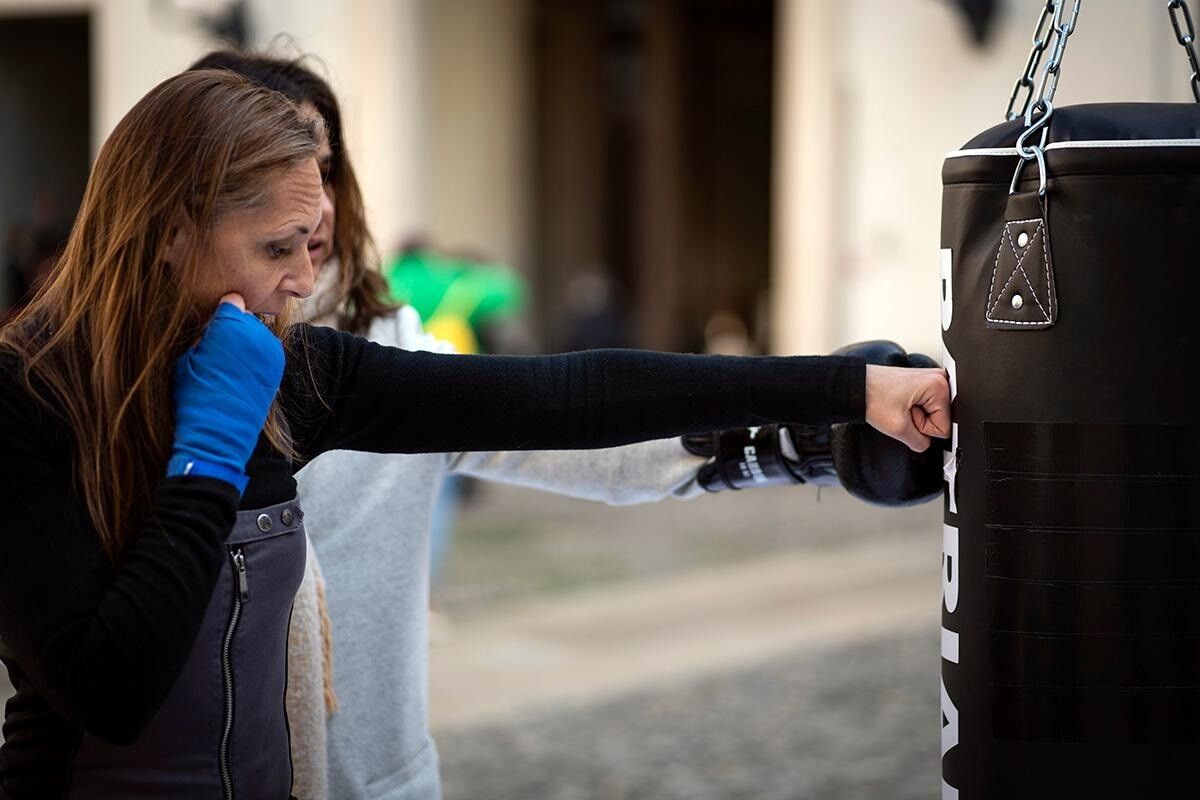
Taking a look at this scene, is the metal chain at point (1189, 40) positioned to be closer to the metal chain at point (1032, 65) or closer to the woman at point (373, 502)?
the metal chain at point (1032, 65)

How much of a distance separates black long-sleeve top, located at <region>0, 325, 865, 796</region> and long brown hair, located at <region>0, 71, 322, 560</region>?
33 millimetres

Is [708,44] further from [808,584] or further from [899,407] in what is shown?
[899,407]

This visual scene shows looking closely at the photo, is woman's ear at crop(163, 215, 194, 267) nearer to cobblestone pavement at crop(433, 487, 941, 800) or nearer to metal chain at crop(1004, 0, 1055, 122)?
metal chain at crop(1004, 0, 1055, 122)

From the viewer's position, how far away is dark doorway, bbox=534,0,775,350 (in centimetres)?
1496

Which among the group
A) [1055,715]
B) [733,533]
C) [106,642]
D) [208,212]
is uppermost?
[208,212]

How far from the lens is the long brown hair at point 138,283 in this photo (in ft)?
4.95

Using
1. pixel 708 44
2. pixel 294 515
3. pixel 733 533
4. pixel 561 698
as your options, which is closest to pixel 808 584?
pixel 733 533

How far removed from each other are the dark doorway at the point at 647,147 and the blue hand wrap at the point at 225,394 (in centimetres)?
1328

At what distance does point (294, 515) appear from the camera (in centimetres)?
166

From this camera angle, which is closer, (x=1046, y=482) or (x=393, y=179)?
(x=1046, y=482)

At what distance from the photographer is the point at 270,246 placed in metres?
1.61

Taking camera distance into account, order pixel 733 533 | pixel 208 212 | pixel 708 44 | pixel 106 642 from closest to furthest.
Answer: pixel 106 642 < pixel 208 212 < pixel 733 533 < pixel 708 44

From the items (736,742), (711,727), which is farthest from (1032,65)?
(711,727)

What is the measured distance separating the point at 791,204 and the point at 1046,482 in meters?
9.70
